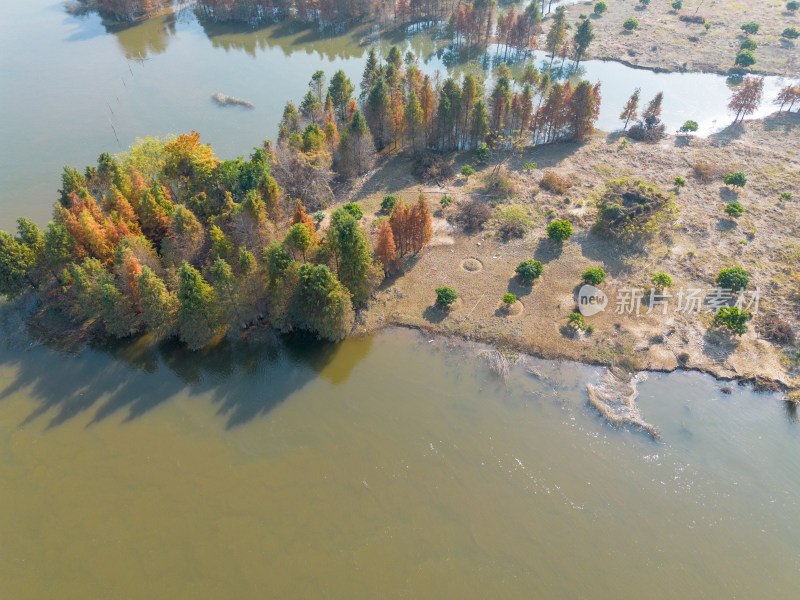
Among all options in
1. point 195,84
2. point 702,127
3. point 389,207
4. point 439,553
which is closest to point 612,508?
point 439,553

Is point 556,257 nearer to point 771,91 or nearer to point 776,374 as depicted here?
point 776,374

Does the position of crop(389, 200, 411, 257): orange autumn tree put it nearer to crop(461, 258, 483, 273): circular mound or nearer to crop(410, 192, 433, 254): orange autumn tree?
crop(410, 192, 433, 254): orange autumn tree

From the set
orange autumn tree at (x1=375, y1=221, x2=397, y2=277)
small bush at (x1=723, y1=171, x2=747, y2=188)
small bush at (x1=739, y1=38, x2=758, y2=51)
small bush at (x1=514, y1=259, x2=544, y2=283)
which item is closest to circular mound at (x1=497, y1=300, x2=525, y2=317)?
small bush at (x1=514, y1=259, x2=544, y2=283)

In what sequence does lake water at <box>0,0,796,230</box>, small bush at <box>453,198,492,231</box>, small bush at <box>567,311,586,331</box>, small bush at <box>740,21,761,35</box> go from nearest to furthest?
small bush at <box>567,311,586,331</box> < small bush at <box>453,198,492,231</box> < lake water at <box>0,0,796,230</box> < small bush at <box>740,21,761,35</box>

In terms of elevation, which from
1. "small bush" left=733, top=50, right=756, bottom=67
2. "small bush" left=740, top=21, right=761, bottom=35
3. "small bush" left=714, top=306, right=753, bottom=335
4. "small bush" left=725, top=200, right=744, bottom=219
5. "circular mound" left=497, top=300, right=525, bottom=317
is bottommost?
"small bush" left=714, top=306, right=753, bottom=335

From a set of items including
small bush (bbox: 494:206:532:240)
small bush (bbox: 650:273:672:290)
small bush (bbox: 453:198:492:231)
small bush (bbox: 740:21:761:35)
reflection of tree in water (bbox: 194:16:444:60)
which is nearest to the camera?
small bush (bbox: 650:273:672:290)

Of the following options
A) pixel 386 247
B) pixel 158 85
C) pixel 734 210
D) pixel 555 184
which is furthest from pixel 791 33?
pixel 158 85

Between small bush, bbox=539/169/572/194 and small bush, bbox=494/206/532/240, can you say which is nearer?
small bush, bbox=494/206/532/240
